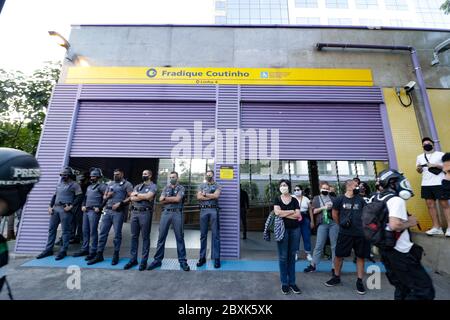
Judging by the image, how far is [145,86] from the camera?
231 inches

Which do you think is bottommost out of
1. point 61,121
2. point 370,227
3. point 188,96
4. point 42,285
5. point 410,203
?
point 42,285

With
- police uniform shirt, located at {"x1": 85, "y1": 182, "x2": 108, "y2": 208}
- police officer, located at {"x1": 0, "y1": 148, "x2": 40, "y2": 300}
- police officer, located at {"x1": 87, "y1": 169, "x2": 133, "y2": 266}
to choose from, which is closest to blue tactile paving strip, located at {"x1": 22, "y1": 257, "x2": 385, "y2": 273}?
police officer, located at {"x1": 87, "y1": 169, "x2": 133, "y2": 266}

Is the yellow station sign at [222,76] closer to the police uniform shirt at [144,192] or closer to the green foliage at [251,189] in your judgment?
the police uniform shirt at [144,192]

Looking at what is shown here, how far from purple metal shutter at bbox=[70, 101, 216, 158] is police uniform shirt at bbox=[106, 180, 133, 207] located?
38.4 inches

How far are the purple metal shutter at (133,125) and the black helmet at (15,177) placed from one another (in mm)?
3927

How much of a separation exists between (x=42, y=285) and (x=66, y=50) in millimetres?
6304

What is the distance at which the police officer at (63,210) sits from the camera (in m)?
4.69

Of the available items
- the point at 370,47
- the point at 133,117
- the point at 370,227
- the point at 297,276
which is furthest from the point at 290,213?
the point at 370,47

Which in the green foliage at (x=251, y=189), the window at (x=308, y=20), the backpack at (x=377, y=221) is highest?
the window at (x=308, y=20)

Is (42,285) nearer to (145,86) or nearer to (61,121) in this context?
(61,121)

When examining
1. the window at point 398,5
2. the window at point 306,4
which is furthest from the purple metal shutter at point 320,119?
the window at point 398,5

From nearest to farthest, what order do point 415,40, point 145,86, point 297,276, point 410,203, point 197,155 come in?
point 297,276, point 410,203, point 197,155, point 145,86, point 415,40

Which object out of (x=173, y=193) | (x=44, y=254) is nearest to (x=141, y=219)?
(x=173, y=193)

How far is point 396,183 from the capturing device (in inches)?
105
